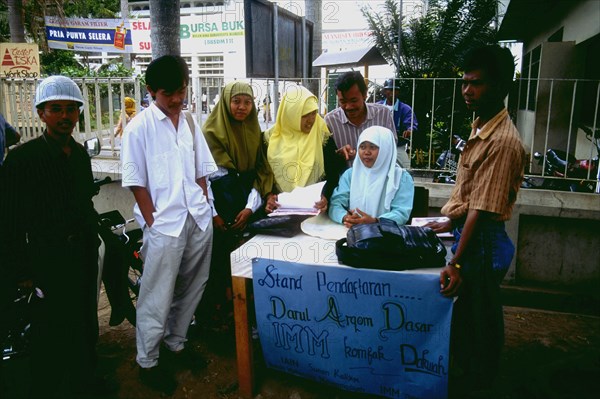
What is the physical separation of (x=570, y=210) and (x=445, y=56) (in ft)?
20.4

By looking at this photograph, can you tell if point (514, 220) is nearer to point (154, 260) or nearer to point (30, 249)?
point (154, 260)

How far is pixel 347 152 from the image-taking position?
315 cm

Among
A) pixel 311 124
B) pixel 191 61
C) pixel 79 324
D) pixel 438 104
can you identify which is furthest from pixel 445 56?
pixel 191 61

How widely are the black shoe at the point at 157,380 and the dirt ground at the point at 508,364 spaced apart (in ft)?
0.24

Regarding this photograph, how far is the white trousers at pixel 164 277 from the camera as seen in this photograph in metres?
2.49

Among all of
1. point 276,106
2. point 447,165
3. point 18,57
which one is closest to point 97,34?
point 18,57

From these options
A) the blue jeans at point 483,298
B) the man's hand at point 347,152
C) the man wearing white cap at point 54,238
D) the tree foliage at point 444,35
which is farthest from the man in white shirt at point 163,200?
the tree foliage at point 444,35

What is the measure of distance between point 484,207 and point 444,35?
7934 millimetres

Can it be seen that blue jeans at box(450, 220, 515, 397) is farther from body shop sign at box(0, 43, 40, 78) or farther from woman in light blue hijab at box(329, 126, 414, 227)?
body shop sign at box(0, 43, 40, 78)

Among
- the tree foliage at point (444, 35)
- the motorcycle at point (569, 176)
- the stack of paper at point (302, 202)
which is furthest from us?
the tree foliage at point (444, 35)

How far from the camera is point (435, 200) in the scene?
3.97 metres

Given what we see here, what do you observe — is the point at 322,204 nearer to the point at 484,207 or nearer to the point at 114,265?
the point at 484,207

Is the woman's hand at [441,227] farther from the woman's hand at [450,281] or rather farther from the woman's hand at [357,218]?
the woman's hand at [450,281]

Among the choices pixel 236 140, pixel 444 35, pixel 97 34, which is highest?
pixel 97 34
